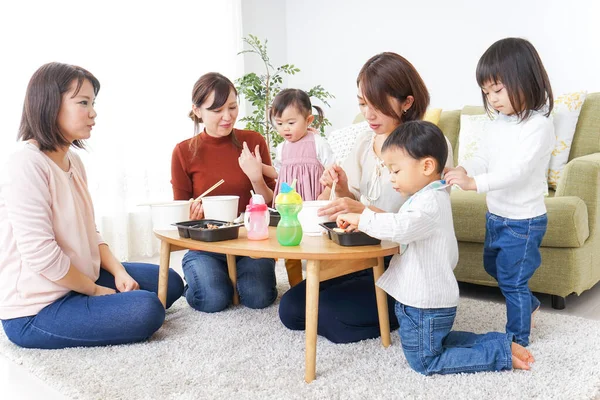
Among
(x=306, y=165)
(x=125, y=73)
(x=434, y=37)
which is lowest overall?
(x=306, y=165)

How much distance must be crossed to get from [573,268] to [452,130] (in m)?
1.20

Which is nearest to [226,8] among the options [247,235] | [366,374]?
[247,235]

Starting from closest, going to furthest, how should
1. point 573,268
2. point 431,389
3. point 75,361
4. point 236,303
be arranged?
1. point 431,389
2. point 75,361
3. point 573,268
4. point 236,303

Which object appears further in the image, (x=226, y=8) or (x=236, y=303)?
(x=226, y=8)

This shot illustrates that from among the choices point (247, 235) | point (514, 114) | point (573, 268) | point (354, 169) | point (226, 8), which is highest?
point (226, 8)

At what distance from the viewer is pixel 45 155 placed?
1805 millimetres

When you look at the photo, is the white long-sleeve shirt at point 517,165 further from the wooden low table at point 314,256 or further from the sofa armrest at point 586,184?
the sofa armrest at point 586,184

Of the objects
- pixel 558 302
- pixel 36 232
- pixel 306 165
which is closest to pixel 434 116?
pixel 306 165

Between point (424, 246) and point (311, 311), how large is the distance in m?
0.35

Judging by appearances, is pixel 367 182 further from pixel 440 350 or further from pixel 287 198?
pixel 440 350

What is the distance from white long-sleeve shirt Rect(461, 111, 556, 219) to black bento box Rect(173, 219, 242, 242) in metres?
0.74

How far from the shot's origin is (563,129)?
271 centimetres

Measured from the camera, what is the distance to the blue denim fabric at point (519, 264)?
176 cm

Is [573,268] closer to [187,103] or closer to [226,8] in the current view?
[187,103]
